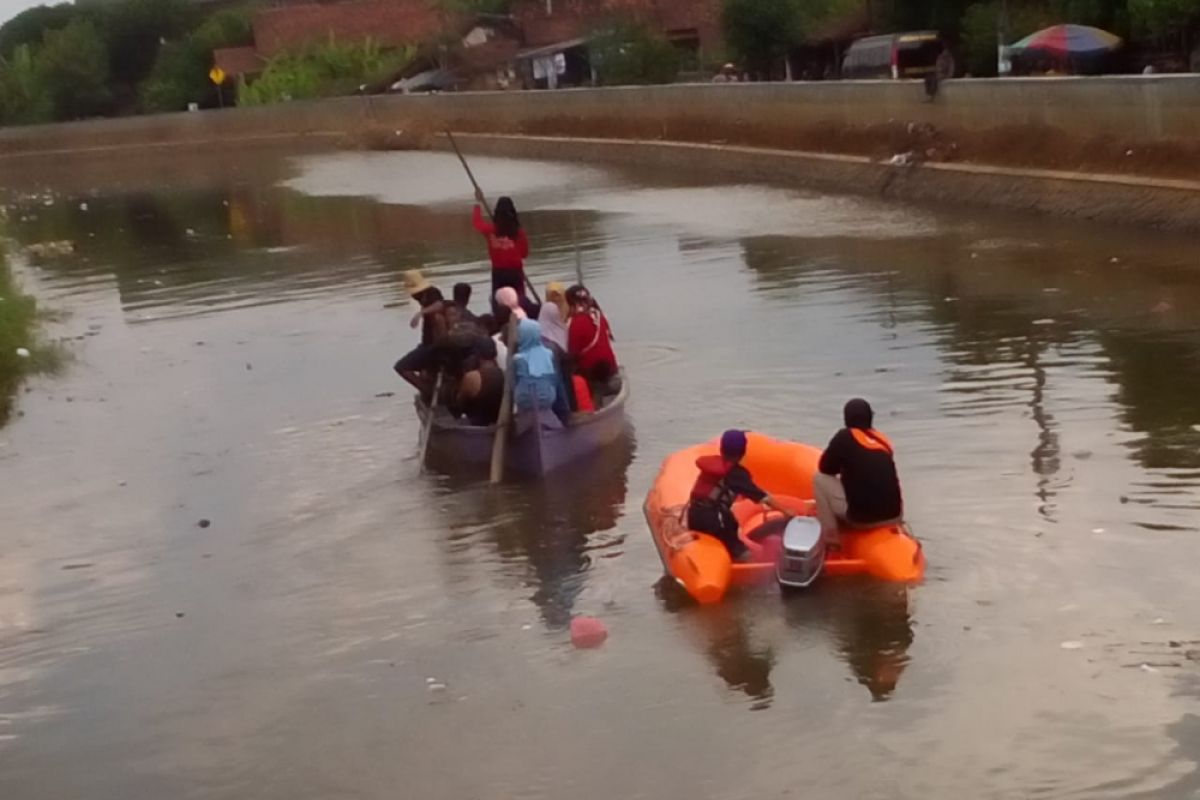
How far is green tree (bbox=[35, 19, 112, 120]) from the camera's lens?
84.9m

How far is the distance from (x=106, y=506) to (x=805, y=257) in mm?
12010

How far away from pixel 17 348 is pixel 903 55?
73.8 ft

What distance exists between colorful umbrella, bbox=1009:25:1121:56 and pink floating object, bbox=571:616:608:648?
22.4 meters

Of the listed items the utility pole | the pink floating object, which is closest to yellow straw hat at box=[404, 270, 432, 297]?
the pink floating object

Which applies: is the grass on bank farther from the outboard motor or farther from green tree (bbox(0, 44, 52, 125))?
green tree (bbox(0, 44, 52, 125))

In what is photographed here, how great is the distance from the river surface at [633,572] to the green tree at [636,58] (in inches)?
1172

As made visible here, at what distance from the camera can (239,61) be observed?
7938cm

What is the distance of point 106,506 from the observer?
13.0 m

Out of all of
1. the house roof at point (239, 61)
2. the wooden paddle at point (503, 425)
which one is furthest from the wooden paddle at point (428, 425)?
the house roof at point (239, 61)

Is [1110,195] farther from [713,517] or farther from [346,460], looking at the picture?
[713,517]

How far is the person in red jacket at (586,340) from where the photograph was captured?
13.7 m

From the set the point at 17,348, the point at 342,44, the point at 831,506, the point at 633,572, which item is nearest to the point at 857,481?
the point at 831,506

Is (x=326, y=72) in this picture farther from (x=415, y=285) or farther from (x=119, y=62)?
(x=415, y=285)

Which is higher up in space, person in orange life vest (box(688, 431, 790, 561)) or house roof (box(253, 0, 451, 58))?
house roof (box(253, 0, 451, 58))
